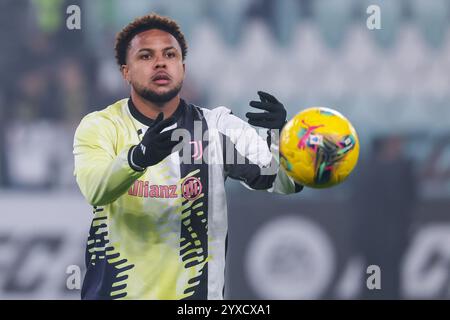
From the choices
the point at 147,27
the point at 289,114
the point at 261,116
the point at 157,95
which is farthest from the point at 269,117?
the point at 289,114

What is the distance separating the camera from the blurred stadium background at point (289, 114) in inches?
340

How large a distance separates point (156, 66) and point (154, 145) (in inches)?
28.0

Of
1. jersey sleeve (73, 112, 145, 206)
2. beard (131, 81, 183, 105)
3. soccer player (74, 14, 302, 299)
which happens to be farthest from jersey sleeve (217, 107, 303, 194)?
jersey sleeve (73, 112, 145, 206)

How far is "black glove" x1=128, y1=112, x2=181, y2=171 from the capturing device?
14.0ft

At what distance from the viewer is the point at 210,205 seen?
480 cm

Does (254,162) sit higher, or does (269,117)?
(269,117)

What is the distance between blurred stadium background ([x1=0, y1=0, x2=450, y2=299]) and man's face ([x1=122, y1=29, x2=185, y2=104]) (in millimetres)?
3843

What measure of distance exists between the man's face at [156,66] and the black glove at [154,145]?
20.3 inches

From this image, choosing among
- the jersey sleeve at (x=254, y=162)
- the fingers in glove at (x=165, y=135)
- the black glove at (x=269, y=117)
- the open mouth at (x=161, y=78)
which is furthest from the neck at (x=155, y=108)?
the fingers in glove at (x=165, y=135)

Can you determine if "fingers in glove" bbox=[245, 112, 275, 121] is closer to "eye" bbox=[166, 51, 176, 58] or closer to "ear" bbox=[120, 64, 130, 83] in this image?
"eye" bbox=[166, 51, 176, 58]

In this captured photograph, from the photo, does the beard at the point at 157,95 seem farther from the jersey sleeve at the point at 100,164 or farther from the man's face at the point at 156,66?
the jersey sleeve at the point at 100,164

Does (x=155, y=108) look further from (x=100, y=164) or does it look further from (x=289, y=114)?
(x=289, y=114)

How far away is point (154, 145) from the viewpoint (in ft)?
14.0

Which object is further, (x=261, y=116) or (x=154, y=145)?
(x=261, y=116)
